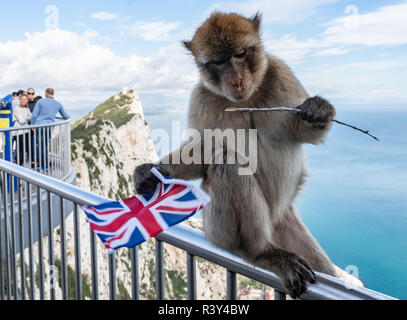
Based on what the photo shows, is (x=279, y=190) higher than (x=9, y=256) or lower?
higher

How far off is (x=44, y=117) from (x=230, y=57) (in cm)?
456

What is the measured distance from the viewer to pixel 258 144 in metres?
1.75

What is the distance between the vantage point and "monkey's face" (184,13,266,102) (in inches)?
70.0

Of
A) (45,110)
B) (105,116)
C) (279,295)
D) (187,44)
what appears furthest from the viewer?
(105,116)

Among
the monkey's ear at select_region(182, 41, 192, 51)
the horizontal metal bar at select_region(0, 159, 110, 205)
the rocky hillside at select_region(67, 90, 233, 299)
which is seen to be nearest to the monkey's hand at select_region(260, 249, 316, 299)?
the horizontal metal bar at select_region(0, 159, 110, 205)

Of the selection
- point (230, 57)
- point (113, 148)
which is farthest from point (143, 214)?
point (113, 148)

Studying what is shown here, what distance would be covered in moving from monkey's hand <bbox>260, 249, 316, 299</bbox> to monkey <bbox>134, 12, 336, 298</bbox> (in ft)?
0.05

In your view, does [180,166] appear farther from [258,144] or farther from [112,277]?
[112,277]

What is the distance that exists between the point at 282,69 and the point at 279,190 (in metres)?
0.55

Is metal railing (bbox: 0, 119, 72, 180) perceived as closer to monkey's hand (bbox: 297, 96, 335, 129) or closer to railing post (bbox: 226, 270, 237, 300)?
monkey's hand (bbox: 297, 96, 335, 129)

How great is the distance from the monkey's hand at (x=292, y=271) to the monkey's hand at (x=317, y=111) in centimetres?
48

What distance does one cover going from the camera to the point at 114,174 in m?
38.3

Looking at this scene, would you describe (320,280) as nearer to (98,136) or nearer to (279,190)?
(279,190)

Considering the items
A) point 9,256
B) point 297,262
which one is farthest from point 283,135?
point 9,256
